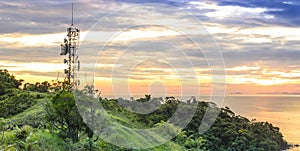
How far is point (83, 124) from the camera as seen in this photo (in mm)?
16422

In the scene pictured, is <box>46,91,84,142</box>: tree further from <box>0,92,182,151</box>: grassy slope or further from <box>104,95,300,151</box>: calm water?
<box>104,95,300,151</box>: calm water

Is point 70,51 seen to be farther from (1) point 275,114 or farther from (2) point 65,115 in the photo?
(1) point 275,114

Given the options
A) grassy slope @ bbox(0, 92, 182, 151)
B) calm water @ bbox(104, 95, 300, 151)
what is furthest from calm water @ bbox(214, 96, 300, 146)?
grassy slope @ bbox(0, 92, 182, 151)

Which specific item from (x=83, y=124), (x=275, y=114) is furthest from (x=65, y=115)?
(x=275, y=114)

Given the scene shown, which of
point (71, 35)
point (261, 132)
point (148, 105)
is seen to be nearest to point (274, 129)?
point (261, 132)

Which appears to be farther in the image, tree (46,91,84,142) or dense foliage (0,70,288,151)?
tree (46,91,84,142)

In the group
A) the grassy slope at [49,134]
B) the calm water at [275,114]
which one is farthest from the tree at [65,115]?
the calm water at [275,114]

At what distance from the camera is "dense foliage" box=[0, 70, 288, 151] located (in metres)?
15.4

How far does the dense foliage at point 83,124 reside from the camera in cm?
1542

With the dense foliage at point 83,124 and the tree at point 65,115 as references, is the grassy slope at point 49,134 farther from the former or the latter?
the tree at point 65,115

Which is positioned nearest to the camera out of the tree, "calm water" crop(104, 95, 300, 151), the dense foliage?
the dense foliage

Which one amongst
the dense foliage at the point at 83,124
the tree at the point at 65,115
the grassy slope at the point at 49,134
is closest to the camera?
the dense foliage at the point at 83,124

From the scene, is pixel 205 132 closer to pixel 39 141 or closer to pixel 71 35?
pixel 71 35

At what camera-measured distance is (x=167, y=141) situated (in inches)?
822
